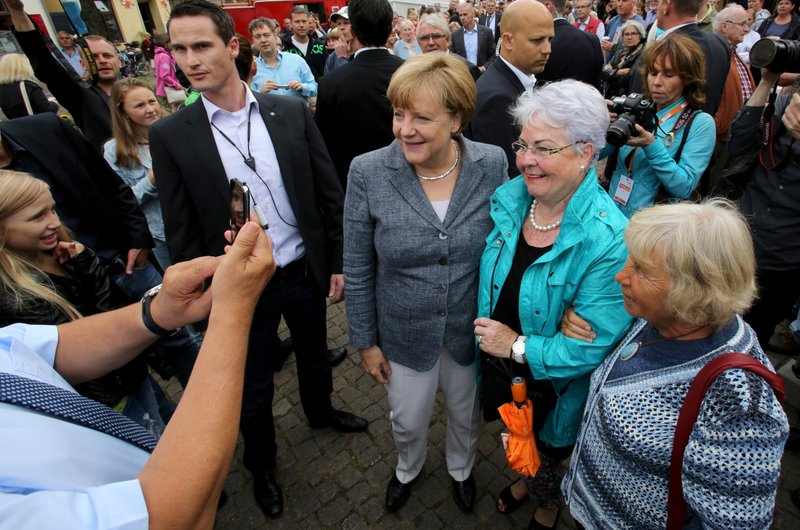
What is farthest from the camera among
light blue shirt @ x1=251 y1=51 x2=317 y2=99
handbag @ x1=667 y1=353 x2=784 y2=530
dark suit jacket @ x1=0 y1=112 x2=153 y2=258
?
light blue shirt @ x1=251 y1=51 x2=317 y2=99

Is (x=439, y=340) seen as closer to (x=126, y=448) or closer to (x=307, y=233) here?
(x=307, y=233)

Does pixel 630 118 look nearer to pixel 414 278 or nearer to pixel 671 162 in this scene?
pixel 671 162

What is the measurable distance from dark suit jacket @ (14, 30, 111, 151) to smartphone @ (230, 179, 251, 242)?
361 cm

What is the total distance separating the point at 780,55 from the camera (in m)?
2.33

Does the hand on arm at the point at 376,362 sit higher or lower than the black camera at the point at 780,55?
lower

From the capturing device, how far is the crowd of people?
1.06 meters

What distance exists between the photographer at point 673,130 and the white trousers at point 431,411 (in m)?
1.71

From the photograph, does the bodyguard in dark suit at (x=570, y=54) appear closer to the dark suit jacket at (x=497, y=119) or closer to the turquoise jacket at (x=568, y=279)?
the dark suit jacket at (x=497, y=119)

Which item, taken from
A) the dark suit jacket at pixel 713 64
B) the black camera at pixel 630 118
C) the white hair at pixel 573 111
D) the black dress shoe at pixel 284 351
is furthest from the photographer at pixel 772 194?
the black dress shoe at pixel 284 351

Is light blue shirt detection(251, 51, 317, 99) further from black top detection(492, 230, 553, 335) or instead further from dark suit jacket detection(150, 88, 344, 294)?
black top detection(492, 230, 553, 335)

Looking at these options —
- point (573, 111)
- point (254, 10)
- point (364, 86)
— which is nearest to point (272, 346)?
point (573, 111)

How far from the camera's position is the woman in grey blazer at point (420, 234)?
6.28 ft

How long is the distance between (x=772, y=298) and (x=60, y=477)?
359 centimetres

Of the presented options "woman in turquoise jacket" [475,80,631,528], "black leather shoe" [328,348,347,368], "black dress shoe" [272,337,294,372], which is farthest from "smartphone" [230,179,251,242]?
"black dress shoe" [272,337,294,372]
